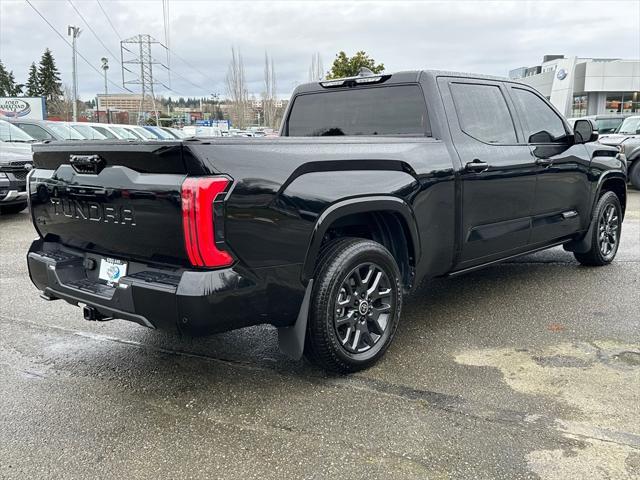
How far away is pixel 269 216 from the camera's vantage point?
294 centimetres

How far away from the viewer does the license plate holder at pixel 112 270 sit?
3.17 meters

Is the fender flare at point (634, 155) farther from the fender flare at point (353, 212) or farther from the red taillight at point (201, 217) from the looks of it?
the red taillight at point (201, 217)

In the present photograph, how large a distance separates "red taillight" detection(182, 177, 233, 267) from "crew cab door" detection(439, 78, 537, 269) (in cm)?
201

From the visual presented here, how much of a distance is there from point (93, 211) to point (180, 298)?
83cm

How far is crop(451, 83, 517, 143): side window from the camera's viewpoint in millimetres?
4316

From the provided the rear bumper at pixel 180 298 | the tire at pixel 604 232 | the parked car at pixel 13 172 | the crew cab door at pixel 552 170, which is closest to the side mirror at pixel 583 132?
the crew cab door at pixel 552 170

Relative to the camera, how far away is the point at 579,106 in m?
45.2

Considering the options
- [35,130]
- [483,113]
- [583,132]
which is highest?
[35,130]

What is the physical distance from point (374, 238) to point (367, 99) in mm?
1257

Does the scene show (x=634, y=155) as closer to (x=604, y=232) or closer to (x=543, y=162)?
(x=604, y=232)

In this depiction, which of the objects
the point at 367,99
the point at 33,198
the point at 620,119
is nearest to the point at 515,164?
the point at 367,99

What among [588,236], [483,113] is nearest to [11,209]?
[483,113]

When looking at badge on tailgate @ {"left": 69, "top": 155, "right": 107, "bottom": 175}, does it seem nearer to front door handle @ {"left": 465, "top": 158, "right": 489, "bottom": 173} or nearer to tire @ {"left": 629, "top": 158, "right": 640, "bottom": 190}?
front door handle @ {"left": 465, "top": 158, "right": 489, "bottom": 173}

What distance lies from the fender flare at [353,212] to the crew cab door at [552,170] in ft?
5.34
